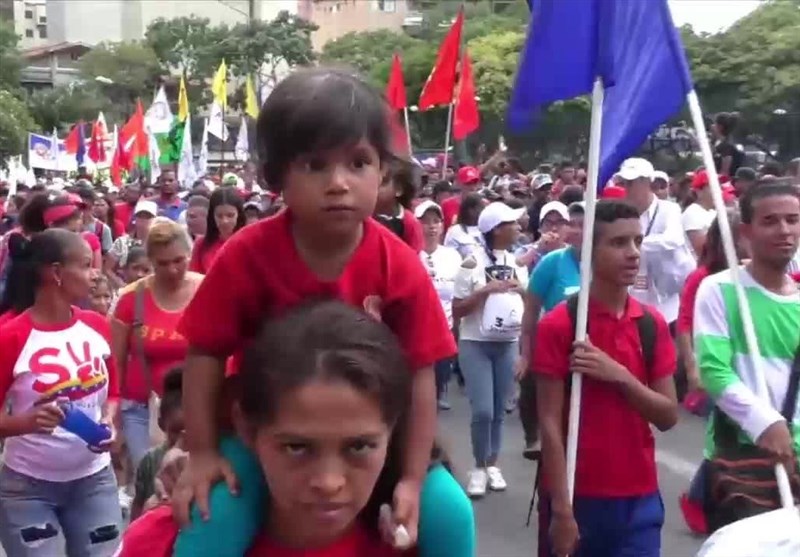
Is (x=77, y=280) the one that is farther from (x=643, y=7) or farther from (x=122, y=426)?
(x=643, y=7)

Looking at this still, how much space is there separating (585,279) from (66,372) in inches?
75.8

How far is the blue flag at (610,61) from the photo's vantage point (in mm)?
4398

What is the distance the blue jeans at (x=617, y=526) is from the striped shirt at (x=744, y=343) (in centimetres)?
44

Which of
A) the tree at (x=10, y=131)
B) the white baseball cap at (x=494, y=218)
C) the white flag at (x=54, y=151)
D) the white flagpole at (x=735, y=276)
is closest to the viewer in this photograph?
the white flagpole at (x=735, y=276)

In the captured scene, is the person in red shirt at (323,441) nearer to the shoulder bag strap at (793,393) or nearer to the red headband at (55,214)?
the shoulder bag strap at (793,393)

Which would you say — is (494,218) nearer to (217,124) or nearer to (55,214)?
(55,214)

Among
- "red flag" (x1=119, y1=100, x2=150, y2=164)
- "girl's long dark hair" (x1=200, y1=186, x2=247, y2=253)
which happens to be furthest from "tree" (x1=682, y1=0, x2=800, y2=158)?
Result: "girl's long dark hair" (x1=200, y1=186, x2=247, y2=253)

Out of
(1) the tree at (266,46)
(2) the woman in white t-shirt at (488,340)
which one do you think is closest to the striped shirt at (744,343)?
(2) the woman in white t-shirt at (488,340)

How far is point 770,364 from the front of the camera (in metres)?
4.25

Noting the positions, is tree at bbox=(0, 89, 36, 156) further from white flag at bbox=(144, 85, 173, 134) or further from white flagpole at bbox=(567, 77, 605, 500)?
white flagpole at bbox=(567, 77, 605, 500)

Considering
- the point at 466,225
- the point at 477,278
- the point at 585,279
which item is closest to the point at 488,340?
the point at 477,278

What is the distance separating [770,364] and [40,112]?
61.5 meters

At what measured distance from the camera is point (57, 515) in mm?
4938

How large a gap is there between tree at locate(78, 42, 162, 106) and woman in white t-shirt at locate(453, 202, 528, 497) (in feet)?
196
